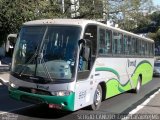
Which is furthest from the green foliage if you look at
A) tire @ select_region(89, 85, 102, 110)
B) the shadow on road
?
tire @ select_region(89, 85, 102, 110)

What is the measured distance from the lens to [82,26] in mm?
10461

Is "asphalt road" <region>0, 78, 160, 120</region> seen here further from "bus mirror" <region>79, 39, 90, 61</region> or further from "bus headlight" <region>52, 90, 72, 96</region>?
"bus mirror" <region>79, 39, 90, 61</region>

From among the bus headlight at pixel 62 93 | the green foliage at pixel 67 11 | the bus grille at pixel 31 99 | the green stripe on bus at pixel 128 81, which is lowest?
the green stripe on bus at pixel 128 81

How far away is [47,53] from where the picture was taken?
10172 mm

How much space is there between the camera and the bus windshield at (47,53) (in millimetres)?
9953

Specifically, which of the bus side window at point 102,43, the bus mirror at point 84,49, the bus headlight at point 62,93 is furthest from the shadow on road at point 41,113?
the bus side window at point 102,43

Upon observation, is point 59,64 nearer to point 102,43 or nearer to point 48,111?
point 48,111

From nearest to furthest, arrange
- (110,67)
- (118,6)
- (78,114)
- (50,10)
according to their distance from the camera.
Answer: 1. (78,114)
2. (110,67)
3. (50,10)
4. (118,6)

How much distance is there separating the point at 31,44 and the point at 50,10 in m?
15.4

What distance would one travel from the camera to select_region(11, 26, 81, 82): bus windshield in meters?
9.95

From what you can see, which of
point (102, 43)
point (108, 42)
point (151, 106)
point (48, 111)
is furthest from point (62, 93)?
point (151, 106)

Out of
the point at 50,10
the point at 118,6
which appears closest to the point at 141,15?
the point at 118,6

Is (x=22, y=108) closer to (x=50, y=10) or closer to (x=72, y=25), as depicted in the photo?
(x=72, y=25)

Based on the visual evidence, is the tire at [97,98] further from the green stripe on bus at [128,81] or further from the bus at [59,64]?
the green stripe on bus at [128,81]
